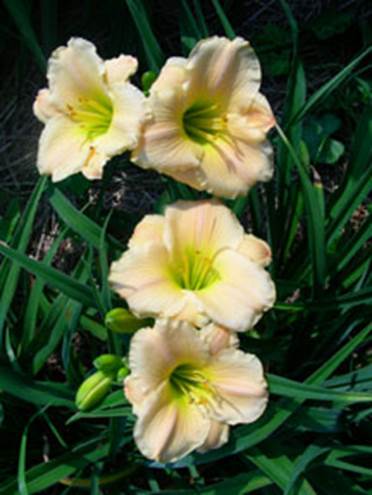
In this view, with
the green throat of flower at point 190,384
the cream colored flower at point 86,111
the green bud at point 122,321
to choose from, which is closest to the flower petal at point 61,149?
the cream colored flower at point 86,111

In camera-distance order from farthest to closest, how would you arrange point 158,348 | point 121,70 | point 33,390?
point 33,390
point 121,70
point 158,348

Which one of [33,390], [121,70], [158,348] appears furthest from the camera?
[33,390]

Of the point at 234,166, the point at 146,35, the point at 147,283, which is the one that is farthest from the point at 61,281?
the point at 146,35

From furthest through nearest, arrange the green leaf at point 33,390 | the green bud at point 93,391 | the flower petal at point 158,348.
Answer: the green leaf at point 33,390, the green bud at point 93,391, the flower petal at point 158,348

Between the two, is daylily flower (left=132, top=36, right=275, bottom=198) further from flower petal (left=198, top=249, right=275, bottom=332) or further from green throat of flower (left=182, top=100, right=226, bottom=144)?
flower petal (left=198, top=249, right=275, bottom=332)

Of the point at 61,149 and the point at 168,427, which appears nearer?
the point at 168,427

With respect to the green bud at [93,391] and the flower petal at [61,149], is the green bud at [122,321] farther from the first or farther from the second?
the flower petal at [61,149]

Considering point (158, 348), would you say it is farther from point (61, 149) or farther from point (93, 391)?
point (61, 149)

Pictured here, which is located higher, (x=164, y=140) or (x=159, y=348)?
(x=164, y=140)
